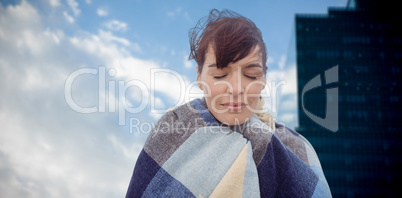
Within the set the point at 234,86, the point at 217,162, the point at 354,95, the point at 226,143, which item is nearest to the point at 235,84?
the point at 234,86

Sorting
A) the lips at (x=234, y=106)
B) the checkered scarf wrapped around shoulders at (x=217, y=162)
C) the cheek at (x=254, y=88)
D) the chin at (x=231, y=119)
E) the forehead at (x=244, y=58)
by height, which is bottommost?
the checkered scarf wrapped around shoulders at (x=217, y=162)

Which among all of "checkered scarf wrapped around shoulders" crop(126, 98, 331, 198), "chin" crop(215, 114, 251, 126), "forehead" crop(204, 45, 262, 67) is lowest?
"checkered scarf wrapped around shoulders" crop(126, 98, 331, 198)

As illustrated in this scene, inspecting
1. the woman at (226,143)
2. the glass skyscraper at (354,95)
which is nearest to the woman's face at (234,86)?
the woman at (226,143)

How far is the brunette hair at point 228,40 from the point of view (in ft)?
6.64

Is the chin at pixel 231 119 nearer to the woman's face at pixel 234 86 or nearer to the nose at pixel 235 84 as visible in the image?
the woman's face at pixel 234 86

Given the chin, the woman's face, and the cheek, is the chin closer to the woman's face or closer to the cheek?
the woman's face

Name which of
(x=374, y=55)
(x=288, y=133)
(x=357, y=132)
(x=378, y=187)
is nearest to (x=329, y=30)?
(x=374, y=55)

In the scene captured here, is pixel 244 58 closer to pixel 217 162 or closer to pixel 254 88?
pixel 254 88

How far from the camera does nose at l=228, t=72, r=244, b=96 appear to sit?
2008 mm

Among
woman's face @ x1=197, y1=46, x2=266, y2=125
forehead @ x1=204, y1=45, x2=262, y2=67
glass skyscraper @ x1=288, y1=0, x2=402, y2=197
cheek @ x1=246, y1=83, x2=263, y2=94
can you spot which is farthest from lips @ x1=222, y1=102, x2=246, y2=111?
glass skyscraper @ x1=288, y1=0, x2=402, y2=197

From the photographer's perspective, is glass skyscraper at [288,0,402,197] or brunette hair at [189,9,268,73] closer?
brunette hair at [189,9,268,73]

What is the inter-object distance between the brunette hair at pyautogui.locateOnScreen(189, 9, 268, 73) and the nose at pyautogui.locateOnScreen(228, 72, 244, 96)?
0.11m

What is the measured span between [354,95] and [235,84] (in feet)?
256

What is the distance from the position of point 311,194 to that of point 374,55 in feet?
277
